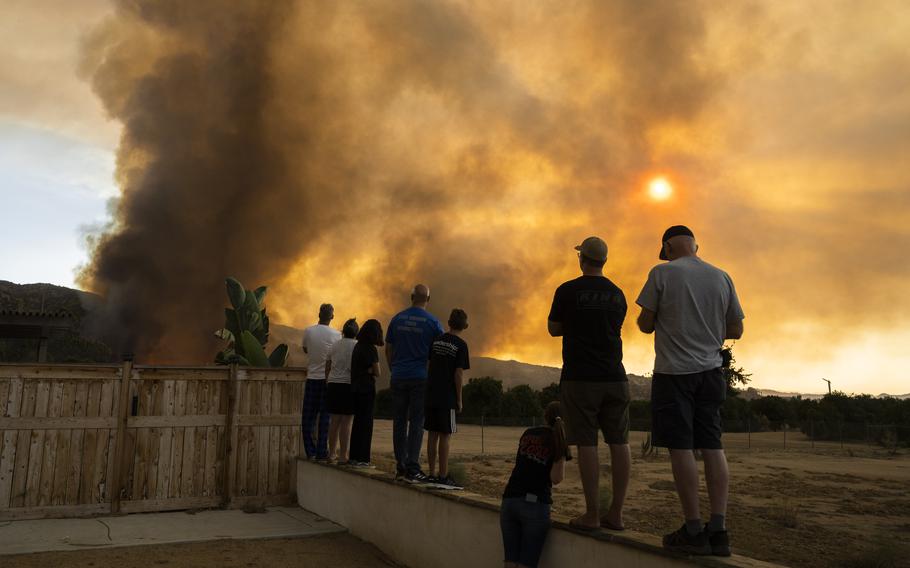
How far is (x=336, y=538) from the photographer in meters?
7.35

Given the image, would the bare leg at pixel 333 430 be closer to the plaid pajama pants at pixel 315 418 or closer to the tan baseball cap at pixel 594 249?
the plaid pajama pants at pixel 315 418

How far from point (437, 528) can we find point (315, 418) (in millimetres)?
3940

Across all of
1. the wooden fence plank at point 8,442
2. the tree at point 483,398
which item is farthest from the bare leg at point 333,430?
the tree at point 483,398

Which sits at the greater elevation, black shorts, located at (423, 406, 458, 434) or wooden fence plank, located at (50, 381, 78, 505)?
black shorts, located at (423, 406, 458, 434)

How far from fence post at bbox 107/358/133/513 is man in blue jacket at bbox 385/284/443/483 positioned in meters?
4.07

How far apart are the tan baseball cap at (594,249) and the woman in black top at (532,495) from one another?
1.04 meters

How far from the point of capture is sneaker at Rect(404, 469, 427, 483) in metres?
6.34

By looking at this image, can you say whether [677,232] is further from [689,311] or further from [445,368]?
[445,368]

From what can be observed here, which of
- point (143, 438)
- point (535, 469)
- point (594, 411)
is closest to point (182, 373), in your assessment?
→ point (143, 438)

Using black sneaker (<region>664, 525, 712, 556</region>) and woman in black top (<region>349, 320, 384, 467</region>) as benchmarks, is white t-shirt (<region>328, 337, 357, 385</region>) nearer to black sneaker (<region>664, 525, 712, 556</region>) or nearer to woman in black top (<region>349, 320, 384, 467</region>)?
woman in black top (<region>349, 320, 384, 467</region>)

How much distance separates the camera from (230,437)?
9.02m

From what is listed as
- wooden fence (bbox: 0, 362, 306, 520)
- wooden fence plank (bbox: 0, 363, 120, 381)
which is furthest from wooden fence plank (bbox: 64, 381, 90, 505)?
wooden fence plank (bbox: 0, 363, 120, 381)

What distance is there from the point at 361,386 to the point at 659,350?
455 centimetres

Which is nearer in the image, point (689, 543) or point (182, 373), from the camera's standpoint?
point (689, 543)
